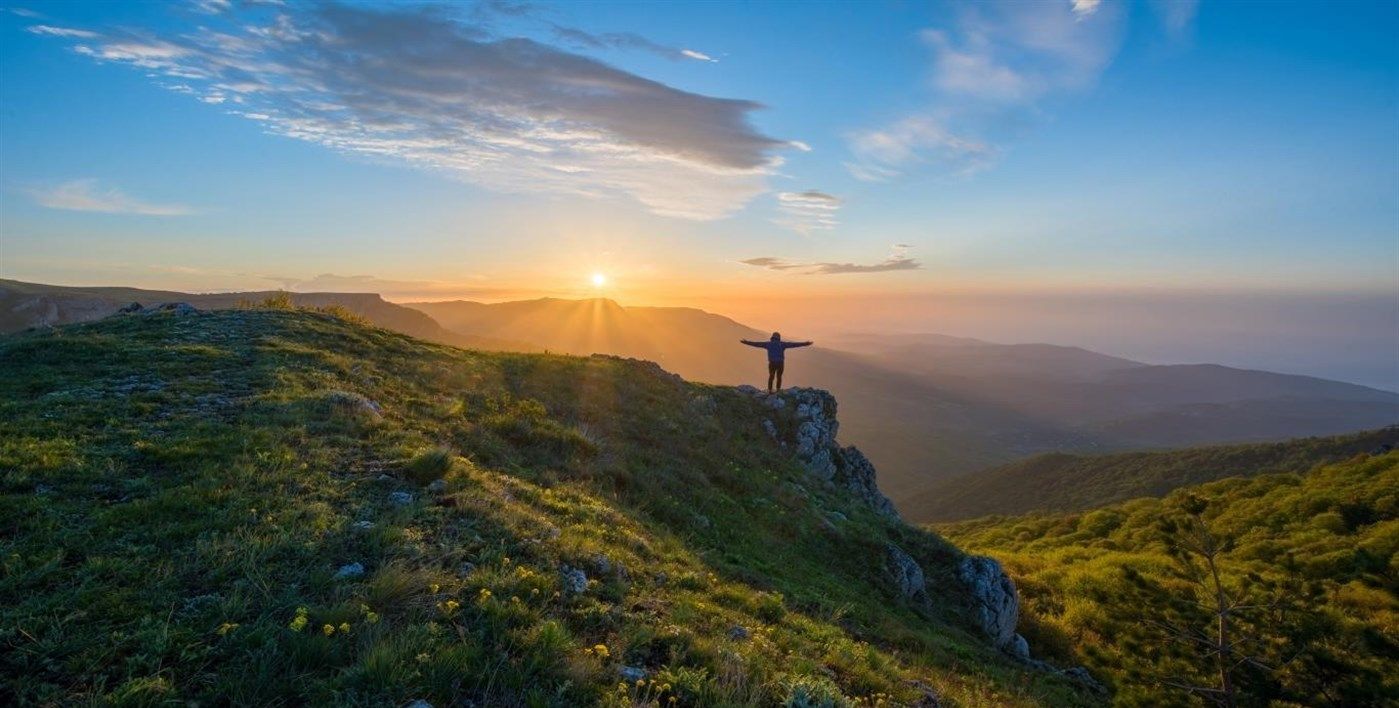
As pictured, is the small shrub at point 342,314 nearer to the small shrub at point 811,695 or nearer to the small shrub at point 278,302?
the small shrub at point 278,302

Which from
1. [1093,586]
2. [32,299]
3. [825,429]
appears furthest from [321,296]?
[1093,586]

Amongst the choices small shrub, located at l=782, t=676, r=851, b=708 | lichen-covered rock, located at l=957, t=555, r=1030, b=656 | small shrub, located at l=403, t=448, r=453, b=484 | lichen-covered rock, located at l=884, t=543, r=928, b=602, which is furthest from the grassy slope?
lichen-covered rock, located at l=957, t=555, r=1030, b=656

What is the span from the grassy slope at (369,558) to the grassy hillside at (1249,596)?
6.82m

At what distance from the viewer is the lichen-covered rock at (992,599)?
19.2 metres

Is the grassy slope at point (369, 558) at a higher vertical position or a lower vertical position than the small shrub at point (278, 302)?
lower

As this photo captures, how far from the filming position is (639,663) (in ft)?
20.1

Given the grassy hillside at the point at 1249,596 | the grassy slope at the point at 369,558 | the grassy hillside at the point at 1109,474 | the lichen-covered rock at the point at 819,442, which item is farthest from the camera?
the grassy hillside at the point at 1109,474

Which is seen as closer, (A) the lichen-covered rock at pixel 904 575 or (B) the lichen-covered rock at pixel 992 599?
(A) the lichen-covered rock at pixel 904 575

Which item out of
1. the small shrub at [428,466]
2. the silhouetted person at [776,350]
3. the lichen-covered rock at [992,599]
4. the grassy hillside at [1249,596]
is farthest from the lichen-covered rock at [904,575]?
the small shrub at [428,466]

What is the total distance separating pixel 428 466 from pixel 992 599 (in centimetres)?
1962

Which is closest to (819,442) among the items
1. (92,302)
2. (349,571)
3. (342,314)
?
(342,314)

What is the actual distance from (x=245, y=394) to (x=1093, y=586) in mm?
31013

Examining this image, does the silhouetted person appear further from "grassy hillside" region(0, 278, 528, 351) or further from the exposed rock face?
"grassy hillside" region(0, 278, 528, 351)

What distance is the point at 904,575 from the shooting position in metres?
18.7
